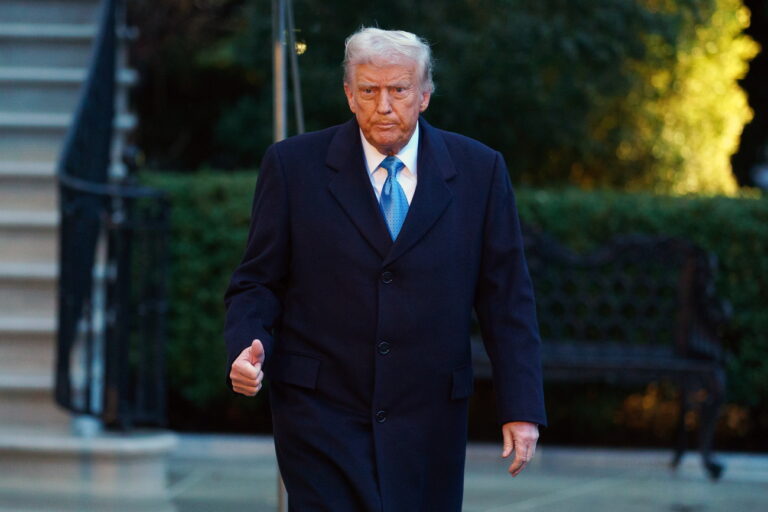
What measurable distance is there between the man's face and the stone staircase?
122 inches

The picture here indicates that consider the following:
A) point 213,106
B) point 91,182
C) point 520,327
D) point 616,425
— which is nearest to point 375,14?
point 91,182

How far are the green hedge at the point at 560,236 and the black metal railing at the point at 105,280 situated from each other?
1.39 ft

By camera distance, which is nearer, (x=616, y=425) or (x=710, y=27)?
(x=616, y=425)

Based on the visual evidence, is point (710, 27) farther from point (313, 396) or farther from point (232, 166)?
point (313, 396)

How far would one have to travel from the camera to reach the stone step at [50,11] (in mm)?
9312

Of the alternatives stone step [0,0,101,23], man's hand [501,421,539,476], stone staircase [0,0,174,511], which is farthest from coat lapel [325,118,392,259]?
stone step [0,0,101,23]

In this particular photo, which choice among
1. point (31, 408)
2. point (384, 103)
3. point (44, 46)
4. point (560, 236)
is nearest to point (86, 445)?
point (31, 408)

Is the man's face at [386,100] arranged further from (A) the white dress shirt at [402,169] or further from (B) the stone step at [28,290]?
(B) the stone step at [28,290]

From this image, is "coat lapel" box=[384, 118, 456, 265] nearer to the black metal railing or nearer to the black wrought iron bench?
the black metal railing

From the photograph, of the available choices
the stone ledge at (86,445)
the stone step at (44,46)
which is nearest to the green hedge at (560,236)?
the stone ledge at (86,445)

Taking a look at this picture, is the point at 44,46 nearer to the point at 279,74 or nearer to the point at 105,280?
the point at 105,280

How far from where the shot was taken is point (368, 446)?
11.3 feet

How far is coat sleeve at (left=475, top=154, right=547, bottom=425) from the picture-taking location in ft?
11.5

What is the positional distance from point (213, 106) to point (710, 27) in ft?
13.2
